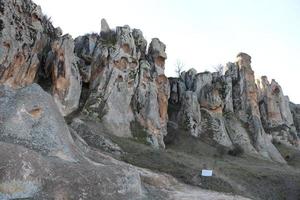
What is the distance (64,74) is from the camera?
35906 millimetres

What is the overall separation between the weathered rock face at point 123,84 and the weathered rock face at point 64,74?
1608 mm

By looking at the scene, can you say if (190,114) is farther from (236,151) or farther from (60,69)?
(60,69)

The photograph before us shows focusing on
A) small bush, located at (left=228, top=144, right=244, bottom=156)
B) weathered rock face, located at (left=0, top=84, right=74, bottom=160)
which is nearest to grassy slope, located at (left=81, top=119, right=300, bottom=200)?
weathered rock face, located at (left=0, top=84, right=74, bottom=160)

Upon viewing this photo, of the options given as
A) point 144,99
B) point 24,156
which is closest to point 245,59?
point 144,99

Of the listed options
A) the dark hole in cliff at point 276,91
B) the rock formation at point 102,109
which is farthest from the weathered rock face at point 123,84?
the dark hole in cliff at point 276,91

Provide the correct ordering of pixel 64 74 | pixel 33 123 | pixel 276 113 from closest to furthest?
pixel 33 123 < pixel 64 74 < pixel 276 113

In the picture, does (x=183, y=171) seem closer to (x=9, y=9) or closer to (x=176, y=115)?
(x=9, y=9)

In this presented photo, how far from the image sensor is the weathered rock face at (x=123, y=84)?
36969mm

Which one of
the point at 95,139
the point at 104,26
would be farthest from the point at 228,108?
the point at 95,139

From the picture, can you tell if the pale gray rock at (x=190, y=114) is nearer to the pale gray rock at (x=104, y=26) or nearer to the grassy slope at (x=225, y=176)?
the pale gray rock at (x=104, y=26)

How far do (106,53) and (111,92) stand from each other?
4588mm

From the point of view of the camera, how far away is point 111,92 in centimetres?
3825

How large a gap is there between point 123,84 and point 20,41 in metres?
11.6

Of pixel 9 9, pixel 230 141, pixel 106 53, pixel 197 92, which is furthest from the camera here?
pixel 197 92
